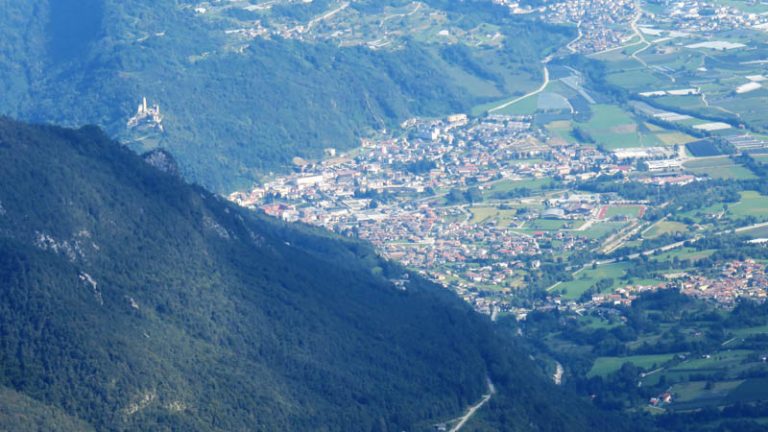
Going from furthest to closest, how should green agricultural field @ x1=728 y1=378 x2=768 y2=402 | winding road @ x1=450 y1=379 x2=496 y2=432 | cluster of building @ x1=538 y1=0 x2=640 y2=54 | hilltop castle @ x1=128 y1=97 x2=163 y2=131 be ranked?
cluster of building @ x1=538 y1=0 x2=640 y2=54
hilltop castle @ x1=128 y1=97 x2=163 y2=131
green agricultural field @ x1=728 y1=378 x2=768 y2=402
winding road @ x1=450 y1=379 x2=496 y2=432

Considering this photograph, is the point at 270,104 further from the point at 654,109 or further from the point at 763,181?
the point at 763,181

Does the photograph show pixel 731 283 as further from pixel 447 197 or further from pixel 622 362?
pixel 447 197

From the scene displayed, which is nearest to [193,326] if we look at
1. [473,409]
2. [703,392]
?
[473,409]

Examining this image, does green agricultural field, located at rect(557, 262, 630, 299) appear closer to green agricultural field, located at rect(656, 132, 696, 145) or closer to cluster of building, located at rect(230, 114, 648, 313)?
cluster of building, located at rect(230, 114, 648, 313)

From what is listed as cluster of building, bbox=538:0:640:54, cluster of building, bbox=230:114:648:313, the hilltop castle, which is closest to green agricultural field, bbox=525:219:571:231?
cluster of building, bbox=230:114:648:313

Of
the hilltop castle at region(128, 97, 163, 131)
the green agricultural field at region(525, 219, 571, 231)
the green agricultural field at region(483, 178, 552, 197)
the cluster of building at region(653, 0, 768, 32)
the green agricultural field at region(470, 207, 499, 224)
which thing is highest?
the cluster of building at region(653, 0, 768, 32)

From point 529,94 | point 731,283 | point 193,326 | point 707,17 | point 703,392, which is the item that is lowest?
point 703,392

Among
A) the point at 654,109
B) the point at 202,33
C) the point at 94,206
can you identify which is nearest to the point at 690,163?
the point at 654,109
